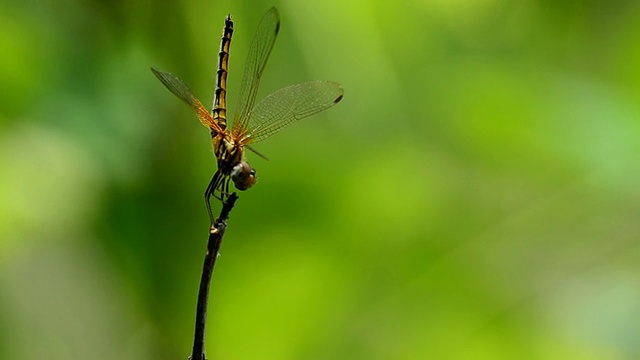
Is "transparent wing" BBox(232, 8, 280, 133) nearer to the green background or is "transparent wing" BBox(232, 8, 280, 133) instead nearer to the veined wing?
the veined wing

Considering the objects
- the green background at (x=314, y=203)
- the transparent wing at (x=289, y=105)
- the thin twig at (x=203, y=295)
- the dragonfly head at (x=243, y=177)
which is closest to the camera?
the thin twig at (x=203, y=295)

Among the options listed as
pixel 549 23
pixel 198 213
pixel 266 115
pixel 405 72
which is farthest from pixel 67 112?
pixel 549 23

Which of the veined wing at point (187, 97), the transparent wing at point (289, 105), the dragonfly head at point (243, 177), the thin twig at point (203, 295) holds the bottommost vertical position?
the thin twig at point (203, 295)

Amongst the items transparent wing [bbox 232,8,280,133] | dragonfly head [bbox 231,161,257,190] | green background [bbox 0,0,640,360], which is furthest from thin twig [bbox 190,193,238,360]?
green background [bbox 0,0,640,360]

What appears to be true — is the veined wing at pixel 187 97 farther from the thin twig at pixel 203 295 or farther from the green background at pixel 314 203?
the green background at pixel 314 203

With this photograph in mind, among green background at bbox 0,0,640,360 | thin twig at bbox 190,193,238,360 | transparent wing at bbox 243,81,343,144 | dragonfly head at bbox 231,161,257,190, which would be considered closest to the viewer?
thin twig at bbox 190,193,238,360

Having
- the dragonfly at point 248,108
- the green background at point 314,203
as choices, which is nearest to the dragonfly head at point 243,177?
the dragonfly at point 248,108
